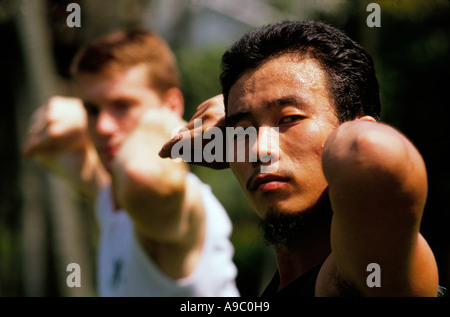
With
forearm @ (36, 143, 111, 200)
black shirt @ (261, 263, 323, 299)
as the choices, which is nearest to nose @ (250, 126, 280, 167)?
black shirt @ (261, 263, 323, 299)

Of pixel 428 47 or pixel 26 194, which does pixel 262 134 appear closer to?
pixel 428 47

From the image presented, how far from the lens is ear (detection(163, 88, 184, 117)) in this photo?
405cm

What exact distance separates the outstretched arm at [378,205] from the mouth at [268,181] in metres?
0.28

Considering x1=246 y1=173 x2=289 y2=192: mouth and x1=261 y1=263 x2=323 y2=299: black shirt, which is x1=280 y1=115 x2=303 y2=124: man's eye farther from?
x1=261 y1=263 x2=323 y2=299: black shirt

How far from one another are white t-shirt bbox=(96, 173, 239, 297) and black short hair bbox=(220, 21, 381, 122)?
1566 millimetres

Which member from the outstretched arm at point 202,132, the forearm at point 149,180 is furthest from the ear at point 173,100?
the outstretched arm at point 202,132

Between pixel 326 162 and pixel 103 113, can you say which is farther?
pixel 103 113

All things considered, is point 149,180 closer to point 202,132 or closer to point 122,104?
point 202,132

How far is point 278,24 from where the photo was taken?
178 cm

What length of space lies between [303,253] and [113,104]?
7.67ft

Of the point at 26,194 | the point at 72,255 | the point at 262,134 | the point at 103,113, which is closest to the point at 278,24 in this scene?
the point at 262,134

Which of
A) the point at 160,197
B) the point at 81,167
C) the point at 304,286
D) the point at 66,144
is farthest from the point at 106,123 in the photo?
the point at 304,286

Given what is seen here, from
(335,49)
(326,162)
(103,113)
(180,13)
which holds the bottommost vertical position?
(326,162)

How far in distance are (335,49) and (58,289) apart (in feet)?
23.5
